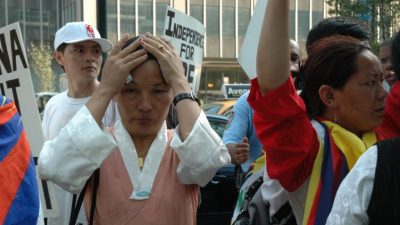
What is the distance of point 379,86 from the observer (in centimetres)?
212

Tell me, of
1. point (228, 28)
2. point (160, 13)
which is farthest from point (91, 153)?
point (228, 28)

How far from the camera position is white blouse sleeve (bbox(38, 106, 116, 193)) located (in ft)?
7.23

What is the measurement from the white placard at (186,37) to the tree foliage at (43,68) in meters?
35.7

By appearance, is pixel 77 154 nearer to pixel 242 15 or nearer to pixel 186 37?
pixel 186 37

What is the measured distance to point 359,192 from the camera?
1520 millimetres

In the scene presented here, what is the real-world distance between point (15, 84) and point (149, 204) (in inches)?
49.0

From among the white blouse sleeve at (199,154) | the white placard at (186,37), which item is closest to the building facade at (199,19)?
the white placard at (186,37)

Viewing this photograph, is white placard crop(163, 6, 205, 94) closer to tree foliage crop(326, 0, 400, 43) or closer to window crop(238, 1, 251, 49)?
tree foliage crop(326, 0, 400, 43)

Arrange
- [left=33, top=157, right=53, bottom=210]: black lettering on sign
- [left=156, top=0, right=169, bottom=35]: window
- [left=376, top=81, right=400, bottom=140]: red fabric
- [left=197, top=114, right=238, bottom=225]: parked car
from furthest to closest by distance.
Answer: [left=156, top=0, right=169, bottom=35]: window
[left=197, top=114, right=238, bottom=225]: parked car
[left=33, top=157, right=53, bottom=210]: black lettering on sign
[left=376, top=81, right=400, bottom=140]: red fabric


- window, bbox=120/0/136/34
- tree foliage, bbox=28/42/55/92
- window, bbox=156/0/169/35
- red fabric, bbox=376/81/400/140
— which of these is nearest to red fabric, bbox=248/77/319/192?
red fabric, bbox=376/81/400/140

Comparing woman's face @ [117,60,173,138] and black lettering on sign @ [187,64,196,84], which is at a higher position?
woman's face @ [117,60,173,138]

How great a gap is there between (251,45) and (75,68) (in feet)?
5.56

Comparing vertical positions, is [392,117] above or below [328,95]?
below

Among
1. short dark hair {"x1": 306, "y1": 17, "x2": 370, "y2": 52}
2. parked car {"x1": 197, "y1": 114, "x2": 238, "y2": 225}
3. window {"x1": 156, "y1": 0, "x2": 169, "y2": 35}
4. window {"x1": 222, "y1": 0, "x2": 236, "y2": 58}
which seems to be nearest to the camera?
short dark hair {"x1": 306, "y1": 17, "x2": 370, "y2": 52}
